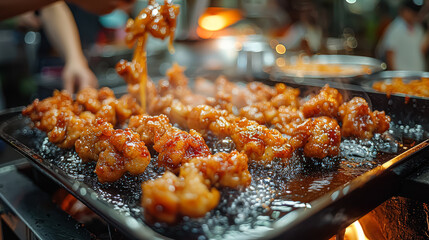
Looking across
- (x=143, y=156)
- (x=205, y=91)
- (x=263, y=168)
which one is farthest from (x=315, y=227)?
(x=205, y=91)

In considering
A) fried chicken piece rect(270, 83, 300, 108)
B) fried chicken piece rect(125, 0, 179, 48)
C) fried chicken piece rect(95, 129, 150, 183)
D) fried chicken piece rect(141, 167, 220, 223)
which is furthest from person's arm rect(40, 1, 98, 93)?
fried chicken piece rect(141, 167, 220, 223)

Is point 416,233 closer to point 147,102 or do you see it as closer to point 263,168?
point 263,168

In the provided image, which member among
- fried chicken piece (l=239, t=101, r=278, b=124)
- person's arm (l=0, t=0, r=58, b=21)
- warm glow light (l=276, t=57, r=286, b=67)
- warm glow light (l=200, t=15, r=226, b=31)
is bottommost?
fried chicken piece (l=239, t=101, r=278, b=124)

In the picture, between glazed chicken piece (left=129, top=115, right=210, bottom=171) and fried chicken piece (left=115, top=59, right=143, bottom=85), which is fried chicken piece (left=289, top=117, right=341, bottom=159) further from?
fried chicken piece (left=115, top=59, right=143, bottom=85)

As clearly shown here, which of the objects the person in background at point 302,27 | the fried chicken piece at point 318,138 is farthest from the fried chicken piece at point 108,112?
the person in background at point 302,27

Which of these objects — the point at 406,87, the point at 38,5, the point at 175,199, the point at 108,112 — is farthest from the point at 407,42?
the point at 175,199

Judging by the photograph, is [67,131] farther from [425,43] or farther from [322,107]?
[425,43]
